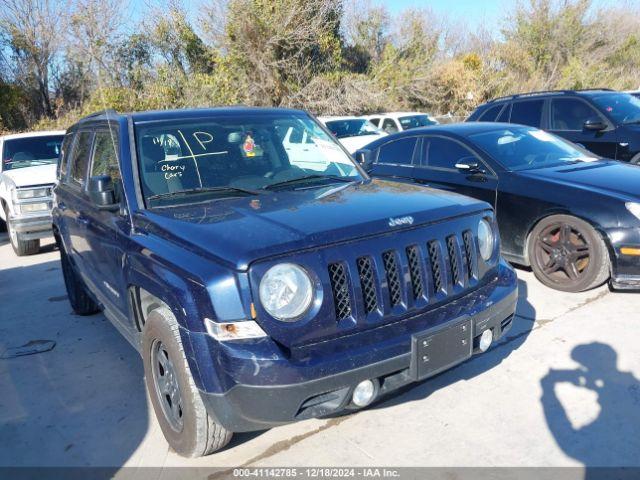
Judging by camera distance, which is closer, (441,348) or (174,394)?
(441,348)

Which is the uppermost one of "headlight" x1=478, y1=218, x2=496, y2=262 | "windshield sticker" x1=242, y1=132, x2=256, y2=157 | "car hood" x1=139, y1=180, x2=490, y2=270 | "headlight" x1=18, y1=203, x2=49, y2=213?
"windshield sticker" x1=242, y1=132, x2=256, y2=157

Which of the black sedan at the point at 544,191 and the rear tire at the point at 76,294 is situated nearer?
the black sedan at the point at 544,191

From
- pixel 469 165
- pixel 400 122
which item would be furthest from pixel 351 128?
pixel 469 165

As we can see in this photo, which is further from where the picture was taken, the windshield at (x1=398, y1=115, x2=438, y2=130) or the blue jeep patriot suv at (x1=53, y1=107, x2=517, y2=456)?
the windshield at (x1=398, y1=115, x2=438, y2=130)

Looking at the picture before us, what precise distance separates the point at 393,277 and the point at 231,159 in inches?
60.6

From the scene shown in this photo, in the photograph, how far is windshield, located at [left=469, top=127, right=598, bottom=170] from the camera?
18.8ft

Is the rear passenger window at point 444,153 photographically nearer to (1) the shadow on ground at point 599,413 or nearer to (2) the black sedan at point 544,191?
(2) the black sedan at point 544,191

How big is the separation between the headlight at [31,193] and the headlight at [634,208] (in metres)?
7.39

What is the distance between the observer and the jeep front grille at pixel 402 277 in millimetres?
2627

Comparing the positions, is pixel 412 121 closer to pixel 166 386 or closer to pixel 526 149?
pixel 526 149

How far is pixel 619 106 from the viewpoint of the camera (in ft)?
26.9

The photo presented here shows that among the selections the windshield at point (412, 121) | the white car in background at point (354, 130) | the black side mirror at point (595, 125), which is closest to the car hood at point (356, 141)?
the white car in background at point (354, 130)

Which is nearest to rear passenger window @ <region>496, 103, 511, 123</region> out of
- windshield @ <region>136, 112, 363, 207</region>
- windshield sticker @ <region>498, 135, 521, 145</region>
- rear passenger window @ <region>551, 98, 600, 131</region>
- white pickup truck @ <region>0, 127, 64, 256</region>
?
rear passenger window @ <region>551, 98, 600, 131</region>

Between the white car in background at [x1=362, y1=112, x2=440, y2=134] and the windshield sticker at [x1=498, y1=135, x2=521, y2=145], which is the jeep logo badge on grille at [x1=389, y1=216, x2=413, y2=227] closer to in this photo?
the windshield sticker at [x1=498, y1=135, x2=521, y2=145]
